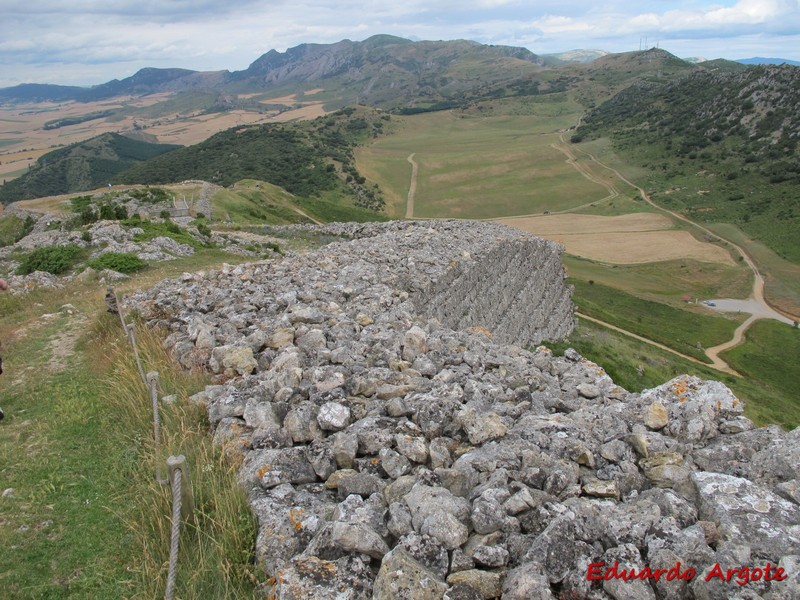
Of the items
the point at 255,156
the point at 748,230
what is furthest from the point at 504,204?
the point at 255,156

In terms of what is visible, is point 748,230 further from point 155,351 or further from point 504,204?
point 155,351

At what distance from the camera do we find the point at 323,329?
8.45 meters

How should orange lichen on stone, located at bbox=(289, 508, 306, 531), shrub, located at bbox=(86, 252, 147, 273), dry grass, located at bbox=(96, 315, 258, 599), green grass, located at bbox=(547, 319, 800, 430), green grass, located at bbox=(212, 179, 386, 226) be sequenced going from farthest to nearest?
green grass, located at bbox=(212, 179, 386, 226), green grass, located at bbox=(547, 319, 800, 430), shrub, located at bbox=(86, 252, 147, 273), orange lichen on stone, located at bbox=(289, 508, 306, 531), dry grass, located at bbox=(96, 315, 258, 599)

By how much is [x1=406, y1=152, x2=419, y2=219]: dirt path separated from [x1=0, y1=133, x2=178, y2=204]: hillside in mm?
69785

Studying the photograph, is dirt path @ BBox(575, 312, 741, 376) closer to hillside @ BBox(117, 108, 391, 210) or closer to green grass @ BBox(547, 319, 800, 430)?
green grass @ BBox(547, 319, 800, 430)

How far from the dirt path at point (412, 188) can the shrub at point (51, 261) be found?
72.1 m

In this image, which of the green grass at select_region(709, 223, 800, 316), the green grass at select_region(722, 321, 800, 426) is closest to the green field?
the green grass at select_region(709, 223, 800, 316)

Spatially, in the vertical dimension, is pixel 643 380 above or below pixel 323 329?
below

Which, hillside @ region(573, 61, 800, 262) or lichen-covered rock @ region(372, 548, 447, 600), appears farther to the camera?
hillside @ region(573, 61, 800, 262)

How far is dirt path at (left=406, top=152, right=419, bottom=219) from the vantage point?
93312mm

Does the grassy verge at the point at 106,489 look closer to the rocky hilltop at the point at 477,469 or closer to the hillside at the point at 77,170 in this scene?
the rocky hilltop at the point at 477,469

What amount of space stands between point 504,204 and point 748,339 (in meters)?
58.1

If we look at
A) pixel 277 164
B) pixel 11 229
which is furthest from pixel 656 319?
pixel 277 164

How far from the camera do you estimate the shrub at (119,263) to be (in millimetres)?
17328
